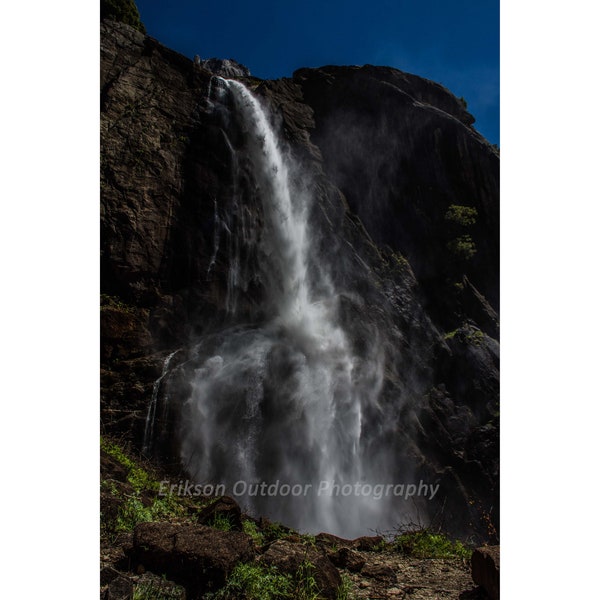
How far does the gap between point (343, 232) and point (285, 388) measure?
334 cm

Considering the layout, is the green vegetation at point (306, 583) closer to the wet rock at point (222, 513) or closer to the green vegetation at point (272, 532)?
the wet rock at point (222, 513)

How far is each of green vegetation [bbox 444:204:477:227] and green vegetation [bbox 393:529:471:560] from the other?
5419 mm

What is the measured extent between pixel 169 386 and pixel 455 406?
14.3 feet

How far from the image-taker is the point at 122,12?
550cm

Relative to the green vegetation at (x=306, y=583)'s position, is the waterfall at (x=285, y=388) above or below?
above

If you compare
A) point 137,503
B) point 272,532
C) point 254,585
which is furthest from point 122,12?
point 254,585

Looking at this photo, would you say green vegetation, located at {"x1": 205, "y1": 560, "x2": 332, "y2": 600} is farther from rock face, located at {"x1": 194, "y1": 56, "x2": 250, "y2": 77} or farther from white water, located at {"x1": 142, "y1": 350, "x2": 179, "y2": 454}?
rock face, located at {"x1": 194, "y1": 56, "x2": 250, "y2": 77}

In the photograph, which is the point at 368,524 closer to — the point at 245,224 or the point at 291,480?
the point at 291,480

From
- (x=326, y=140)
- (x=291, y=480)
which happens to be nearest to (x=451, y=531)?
(x=291, y=480)

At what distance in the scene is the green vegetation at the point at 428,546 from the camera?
4.58 metres

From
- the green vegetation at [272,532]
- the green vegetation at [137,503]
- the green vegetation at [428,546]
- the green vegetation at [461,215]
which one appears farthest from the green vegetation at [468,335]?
the green vegetation at [137,503]

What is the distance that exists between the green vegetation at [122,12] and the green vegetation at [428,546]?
18.3ft

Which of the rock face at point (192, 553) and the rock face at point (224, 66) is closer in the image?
the rock face at point (192, 553)
